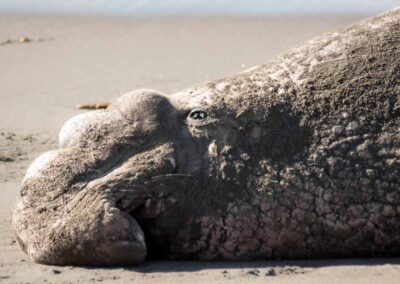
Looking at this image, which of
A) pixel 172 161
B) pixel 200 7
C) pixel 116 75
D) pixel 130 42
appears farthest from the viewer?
pixel 200 7

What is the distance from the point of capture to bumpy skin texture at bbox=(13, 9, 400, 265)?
4.51 metres

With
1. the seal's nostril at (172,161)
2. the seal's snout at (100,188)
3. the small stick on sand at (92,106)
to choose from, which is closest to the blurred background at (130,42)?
the small stick on sand at (92,106)

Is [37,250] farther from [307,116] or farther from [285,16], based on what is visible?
[285,16]

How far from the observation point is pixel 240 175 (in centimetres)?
461

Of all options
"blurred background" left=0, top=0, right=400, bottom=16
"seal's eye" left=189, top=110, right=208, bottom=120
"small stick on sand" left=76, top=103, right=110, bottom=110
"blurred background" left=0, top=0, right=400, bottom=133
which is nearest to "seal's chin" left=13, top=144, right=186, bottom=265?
"seal's eye" left=189, top=110, right=208, bottom=120

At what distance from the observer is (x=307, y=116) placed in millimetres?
4656

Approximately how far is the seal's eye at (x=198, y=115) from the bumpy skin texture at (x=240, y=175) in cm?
2

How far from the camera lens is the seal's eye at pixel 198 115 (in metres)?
4.77

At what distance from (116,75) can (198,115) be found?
5150 millimetres

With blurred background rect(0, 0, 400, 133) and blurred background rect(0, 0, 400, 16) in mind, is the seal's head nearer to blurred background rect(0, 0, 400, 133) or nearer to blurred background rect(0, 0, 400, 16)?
blurred background rect(0, 0, 400, 133)

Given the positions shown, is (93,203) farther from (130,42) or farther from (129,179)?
(130,42)

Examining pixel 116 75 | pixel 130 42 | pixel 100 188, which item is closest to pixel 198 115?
pixel 100 188

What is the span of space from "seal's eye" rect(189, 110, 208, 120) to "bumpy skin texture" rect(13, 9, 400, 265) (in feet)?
0.07

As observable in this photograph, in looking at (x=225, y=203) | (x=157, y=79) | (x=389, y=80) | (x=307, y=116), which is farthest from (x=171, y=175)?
(x=157, y=79)
